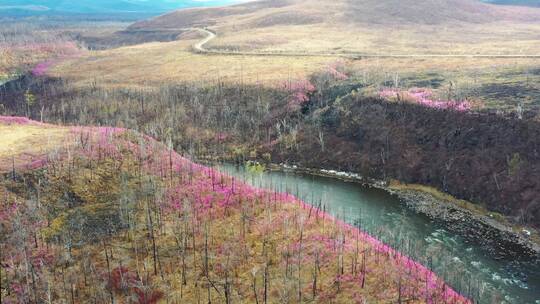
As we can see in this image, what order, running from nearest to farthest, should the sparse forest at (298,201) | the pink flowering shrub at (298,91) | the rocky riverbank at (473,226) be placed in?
the sparse forest at (298,201)
the rocky riverbank at (473,226)
the pink flowering shrub at (298,91)

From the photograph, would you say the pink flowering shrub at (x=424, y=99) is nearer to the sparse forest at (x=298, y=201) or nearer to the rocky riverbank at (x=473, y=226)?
the sparse forest at (x=298, y=201)

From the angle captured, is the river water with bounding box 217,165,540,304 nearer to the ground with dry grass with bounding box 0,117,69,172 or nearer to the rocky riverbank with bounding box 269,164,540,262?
the rocky riverbank with bounding box 269,164,540,262

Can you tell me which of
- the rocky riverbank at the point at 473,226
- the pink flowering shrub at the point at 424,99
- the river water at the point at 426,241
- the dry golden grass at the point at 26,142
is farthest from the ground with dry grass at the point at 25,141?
the pink flowering shrub at the point at 424,99

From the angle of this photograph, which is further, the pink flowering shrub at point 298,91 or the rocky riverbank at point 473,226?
the pink flowering shrub at point 298,91

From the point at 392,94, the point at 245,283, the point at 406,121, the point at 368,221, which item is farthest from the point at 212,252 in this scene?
the point at 392,94

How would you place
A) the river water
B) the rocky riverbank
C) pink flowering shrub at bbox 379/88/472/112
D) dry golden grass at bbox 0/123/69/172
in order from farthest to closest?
pink flowering shrub at bbox 379/88/472/112 < dry golden grass at bbox 0/123/69/172 < the rocky riverbank < the river water

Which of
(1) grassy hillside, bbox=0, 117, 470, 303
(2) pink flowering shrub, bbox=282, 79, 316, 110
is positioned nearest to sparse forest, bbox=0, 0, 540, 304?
(1) grassy hillside, bbox=0, 117, 470, 303

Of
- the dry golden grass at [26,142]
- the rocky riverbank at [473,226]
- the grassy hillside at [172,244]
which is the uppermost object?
the dry golden grass at [26,142]

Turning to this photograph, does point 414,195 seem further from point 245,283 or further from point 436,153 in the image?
point 245,283
